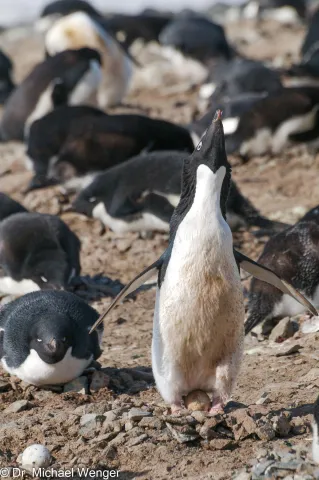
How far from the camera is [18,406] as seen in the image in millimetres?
4793

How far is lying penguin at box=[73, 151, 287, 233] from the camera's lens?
7668 mm

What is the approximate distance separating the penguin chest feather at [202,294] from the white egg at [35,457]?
26.8 inches

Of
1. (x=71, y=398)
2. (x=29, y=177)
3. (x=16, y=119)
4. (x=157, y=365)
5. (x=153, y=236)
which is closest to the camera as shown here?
(x=157, y=365)

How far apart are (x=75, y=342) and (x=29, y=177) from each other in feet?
16.4

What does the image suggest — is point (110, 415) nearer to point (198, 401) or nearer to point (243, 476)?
point (198, 401)

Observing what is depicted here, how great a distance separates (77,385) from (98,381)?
0.10 metres

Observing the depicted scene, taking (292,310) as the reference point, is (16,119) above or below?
below

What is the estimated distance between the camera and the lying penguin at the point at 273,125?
9.54m

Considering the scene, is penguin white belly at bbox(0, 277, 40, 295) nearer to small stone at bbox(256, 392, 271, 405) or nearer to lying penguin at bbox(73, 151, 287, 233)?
lying penguin at bbox(73, 151, 287, 233)

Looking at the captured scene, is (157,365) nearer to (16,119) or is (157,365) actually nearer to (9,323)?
(9,323)

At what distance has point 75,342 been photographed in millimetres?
5094

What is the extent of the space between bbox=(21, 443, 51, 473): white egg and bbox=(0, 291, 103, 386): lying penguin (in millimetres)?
952

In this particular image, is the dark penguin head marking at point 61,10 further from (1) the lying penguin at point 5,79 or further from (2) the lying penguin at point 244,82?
(2) the lying penguin at point 244,82

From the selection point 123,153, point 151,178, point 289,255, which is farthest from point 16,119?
point 289,255
